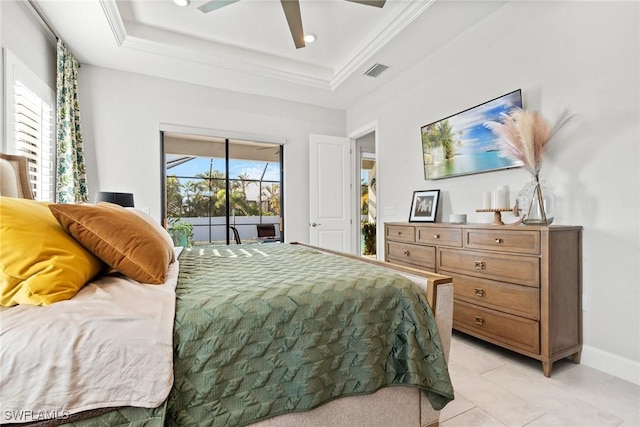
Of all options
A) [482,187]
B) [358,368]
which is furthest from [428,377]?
[482,187]

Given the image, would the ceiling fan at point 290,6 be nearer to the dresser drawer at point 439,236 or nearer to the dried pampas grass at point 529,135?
the dried pampas grass at point 529,135

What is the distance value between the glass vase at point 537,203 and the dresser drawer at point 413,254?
774 mm

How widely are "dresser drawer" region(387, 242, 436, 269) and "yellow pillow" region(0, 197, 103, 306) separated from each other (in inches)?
96.9

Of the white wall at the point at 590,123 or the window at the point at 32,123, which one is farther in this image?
the window at the point at 32,123

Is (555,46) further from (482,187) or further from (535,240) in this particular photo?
(535,240)

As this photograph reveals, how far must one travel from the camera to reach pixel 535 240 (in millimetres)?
1905

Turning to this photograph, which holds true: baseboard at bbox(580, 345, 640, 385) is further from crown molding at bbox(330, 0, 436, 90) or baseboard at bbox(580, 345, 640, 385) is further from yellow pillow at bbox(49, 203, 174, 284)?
crown molding at bbox(330, 0, 436, 90)

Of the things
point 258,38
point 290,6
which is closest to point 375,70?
point 258,38

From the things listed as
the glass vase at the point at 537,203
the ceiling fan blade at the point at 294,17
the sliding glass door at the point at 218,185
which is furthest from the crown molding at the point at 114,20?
the glass vase at the point at 537,203

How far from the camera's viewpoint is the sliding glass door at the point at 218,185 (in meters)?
4.19

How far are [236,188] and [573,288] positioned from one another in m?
4.02

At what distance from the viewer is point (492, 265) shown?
216 centimetres

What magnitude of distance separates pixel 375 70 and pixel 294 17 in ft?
4.66

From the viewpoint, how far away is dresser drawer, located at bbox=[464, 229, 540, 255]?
1.92 meters
